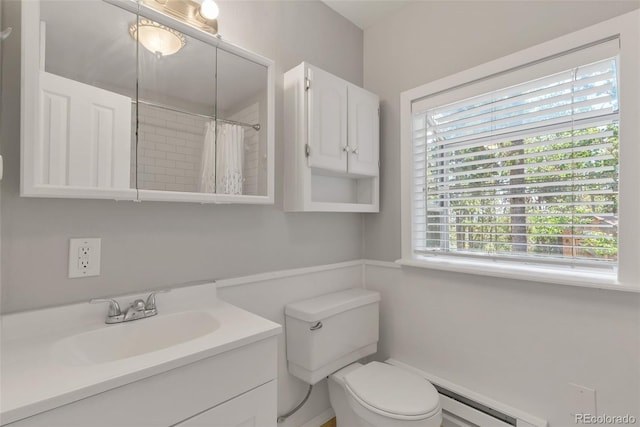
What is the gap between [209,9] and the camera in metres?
1.25

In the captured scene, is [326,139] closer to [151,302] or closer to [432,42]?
[432,42]

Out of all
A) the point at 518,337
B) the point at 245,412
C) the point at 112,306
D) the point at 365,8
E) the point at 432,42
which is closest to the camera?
the point at 245,412

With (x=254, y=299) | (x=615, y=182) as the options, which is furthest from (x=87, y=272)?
(x=615, y=182)

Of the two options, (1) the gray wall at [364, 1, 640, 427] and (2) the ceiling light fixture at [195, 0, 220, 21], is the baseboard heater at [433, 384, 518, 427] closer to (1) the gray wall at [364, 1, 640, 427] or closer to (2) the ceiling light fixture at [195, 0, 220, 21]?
(1) the gray wall at [364, 1, 640, 427]

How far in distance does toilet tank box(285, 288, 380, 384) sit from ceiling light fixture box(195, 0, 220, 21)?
4.46 feet

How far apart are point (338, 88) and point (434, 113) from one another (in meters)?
0.57

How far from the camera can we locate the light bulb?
1.24m

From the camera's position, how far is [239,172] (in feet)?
4.28

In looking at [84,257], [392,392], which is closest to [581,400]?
[392,392]

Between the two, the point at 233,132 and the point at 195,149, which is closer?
the point at 195,149

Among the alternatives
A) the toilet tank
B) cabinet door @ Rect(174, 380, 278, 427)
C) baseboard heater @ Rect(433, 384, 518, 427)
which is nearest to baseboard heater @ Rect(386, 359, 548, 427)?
baseboard heater @ Rect(433, 384, 518, 427)

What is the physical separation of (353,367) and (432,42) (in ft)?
6.09

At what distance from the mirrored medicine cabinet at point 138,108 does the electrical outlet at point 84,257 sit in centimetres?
19

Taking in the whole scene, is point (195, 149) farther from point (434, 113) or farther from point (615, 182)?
point (615, 182)
